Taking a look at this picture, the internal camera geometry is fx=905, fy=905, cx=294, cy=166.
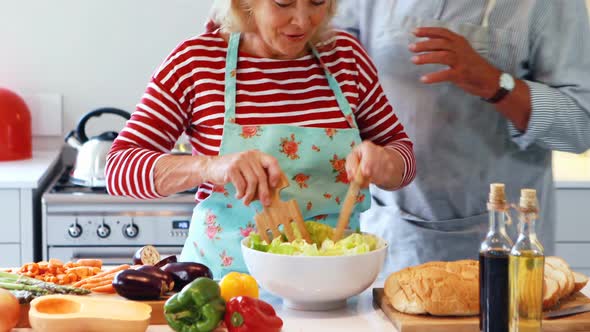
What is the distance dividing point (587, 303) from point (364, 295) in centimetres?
39

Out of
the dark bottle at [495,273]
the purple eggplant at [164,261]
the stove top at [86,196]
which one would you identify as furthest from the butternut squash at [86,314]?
the stove top at [86,196]

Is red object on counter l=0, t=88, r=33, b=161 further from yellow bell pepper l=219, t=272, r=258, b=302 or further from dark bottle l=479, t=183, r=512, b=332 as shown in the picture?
dark bottle l=479, t=183, r=512, b=332

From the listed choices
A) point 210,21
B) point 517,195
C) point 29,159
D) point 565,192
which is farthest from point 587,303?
point 29,159

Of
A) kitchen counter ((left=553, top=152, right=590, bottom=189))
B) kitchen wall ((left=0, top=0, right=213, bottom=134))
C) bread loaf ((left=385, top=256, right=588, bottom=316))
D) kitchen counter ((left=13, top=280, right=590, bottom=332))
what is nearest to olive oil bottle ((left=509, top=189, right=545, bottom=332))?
bread loaf ((left=385, top=256, right=588, bottom=316))

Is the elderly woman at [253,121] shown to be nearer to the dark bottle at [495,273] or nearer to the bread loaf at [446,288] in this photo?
Result: the bread loaf at [446,288]

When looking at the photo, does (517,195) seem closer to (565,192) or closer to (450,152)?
(450,152)

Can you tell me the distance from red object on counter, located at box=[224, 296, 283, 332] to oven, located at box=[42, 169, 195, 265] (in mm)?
1421

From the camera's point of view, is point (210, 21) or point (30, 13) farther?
point (30, 13)

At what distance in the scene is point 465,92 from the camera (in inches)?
81.9

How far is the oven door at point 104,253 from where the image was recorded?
281 cm

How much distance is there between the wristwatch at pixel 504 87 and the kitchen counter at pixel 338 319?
0.58m

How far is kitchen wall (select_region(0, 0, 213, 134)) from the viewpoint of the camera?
3.28 m

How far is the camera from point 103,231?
281 cm

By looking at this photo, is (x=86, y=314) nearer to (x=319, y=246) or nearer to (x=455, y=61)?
(x=319, y=246)
